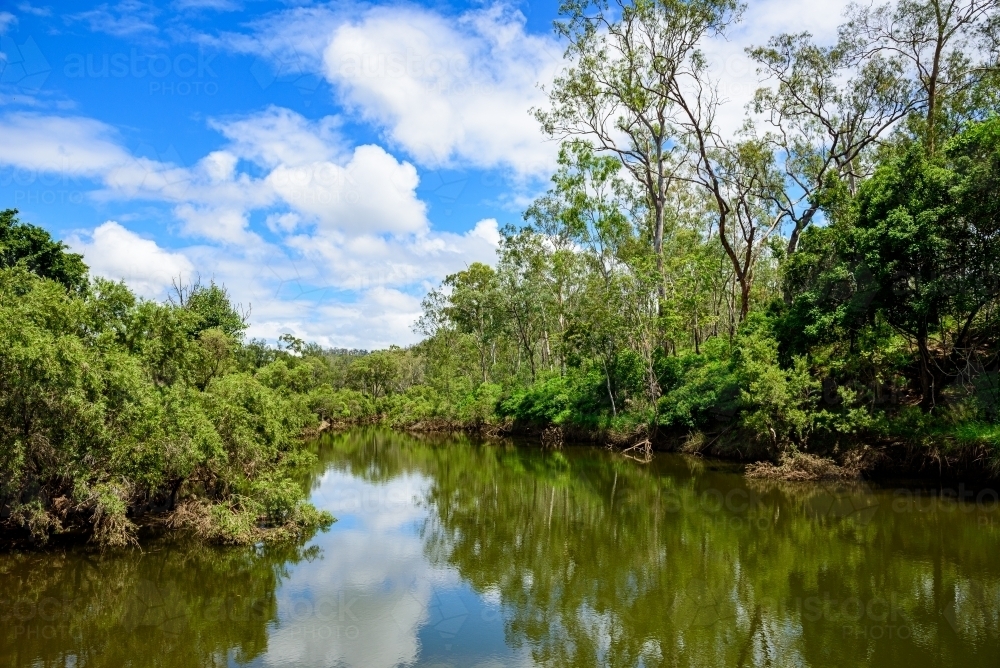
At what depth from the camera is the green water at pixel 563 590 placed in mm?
8141

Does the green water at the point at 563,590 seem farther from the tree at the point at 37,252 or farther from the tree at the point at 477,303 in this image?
the tree at the point at 477,303

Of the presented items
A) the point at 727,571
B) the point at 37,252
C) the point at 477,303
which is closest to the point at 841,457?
the point at 727,571

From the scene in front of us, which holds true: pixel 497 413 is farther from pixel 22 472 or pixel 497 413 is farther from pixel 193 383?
pixel 22 472

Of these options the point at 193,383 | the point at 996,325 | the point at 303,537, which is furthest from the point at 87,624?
the point at 996,325

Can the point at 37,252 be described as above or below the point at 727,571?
above

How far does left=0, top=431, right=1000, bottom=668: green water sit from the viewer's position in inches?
320

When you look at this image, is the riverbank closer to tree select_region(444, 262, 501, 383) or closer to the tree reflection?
the tree reflection

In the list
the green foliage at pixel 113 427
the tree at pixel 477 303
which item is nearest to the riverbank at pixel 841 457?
the green foliage at pixel 113 427

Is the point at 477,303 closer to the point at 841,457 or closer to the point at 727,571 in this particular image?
the point at 841,457

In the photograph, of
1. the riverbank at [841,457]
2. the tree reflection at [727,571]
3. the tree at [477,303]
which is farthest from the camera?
the tree at [477,303]

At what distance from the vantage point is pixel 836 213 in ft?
85.4

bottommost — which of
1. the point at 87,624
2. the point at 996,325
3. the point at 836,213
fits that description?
the point at 87,624

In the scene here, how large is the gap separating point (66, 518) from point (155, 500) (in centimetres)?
186

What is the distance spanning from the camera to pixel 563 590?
34.4 feet
